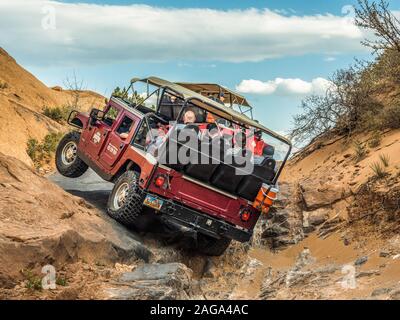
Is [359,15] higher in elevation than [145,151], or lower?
higher

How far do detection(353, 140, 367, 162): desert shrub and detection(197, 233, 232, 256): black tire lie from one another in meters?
4.61

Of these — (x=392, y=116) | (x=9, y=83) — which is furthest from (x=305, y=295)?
(x=9, y=83)

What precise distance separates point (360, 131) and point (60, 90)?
90.1ft

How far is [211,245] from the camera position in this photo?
1184 centimetres

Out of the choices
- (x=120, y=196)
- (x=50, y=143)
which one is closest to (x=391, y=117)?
(x=120, y=196)

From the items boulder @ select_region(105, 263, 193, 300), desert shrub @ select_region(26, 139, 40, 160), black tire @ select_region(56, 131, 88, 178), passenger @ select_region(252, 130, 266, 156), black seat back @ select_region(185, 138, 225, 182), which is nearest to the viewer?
boulder @ select_region(105, 263, 193, 300)

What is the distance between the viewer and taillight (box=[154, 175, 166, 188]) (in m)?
10.2

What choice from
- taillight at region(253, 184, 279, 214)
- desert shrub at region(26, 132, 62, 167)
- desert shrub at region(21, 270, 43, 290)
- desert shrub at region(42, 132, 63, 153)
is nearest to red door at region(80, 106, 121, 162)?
taillight at region(253, 184, 279, 214)

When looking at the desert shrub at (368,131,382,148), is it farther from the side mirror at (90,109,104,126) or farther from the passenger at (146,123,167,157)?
the side mirror at (90,109,104,126)

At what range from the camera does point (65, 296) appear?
6.71 m

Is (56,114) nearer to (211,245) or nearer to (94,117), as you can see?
(94,117)

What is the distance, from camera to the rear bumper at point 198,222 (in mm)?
10289

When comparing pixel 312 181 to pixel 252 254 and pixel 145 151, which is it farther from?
pixel 145 151

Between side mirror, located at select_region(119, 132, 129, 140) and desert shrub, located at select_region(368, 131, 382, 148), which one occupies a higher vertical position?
desert shrub, located at select_region(368, 131, 382, 148)
